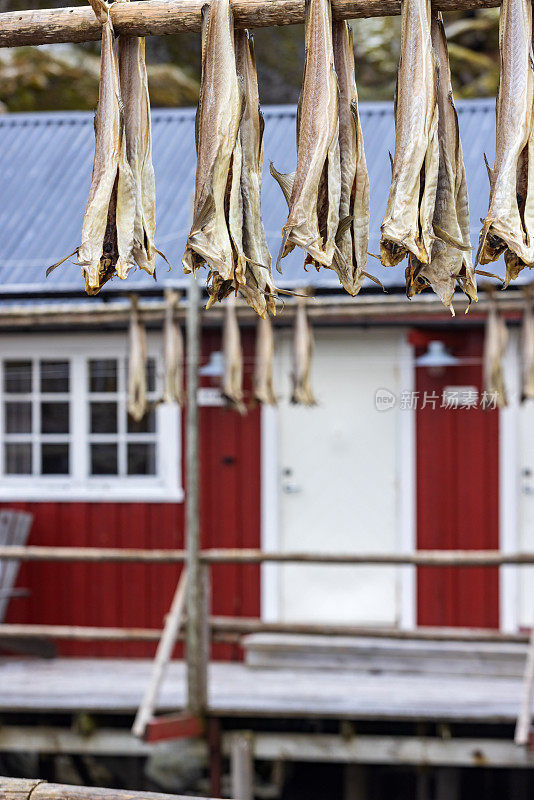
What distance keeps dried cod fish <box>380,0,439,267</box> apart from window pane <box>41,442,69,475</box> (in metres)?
A: 5.99

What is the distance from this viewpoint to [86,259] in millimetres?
2014

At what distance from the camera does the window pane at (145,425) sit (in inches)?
298

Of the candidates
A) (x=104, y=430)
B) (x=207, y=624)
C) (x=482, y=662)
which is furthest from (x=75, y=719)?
(x=482, y=662)

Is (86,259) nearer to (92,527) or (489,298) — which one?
(489,298)

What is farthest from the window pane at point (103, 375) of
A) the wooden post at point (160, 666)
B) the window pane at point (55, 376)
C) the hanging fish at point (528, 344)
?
the hanging fish at point (528, 344)

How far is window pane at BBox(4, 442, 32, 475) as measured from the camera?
764cm

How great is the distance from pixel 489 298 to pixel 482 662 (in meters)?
2.92

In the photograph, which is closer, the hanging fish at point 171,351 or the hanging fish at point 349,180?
the hanging fish at point 349,180

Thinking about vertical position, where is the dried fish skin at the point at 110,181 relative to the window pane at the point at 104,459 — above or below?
above

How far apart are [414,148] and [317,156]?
0.66 ft

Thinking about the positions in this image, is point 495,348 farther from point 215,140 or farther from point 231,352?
point 215,140

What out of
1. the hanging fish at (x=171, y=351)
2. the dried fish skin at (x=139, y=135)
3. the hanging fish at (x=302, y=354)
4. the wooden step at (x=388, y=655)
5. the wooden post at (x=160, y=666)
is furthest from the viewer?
the wooden step at (x=388, y=655)

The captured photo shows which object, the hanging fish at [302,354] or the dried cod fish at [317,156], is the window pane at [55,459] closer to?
the hanging fish at [302,354]

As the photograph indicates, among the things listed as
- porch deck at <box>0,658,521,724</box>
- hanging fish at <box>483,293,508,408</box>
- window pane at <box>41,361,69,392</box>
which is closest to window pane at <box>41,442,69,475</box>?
window pane at <box>41,361,69,392</box>
